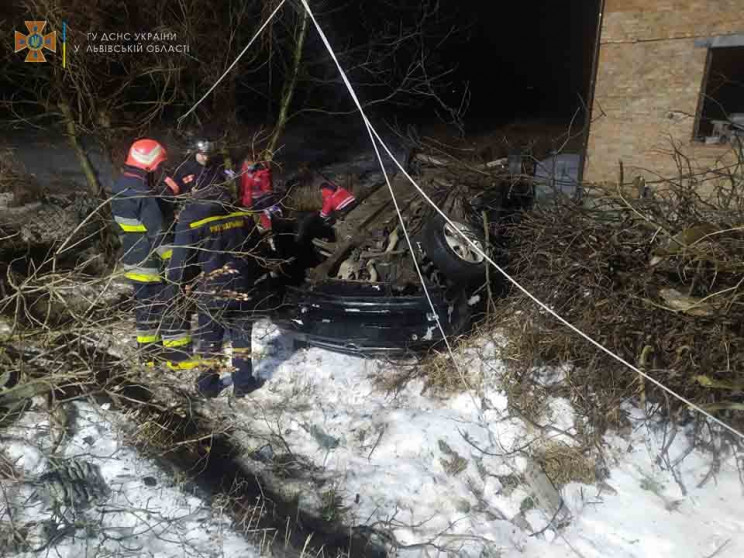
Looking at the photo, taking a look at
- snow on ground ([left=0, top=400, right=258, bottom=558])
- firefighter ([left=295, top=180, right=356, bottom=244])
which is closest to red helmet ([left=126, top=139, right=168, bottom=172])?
firefighter ([left=295, top=180, right=356, bottom=244])

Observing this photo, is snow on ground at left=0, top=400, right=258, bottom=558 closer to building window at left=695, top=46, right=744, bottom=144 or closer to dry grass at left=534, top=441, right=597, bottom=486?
dry grass at left=534, top=441, right=597, bottom=486

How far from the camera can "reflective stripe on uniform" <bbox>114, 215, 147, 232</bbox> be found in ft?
13.7

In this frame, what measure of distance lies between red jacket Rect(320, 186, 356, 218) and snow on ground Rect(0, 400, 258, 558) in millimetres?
2761

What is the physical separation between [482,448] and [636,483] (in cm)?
107

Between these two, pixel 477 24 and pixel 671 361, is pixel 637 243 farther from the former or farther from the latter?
pixel 477 24

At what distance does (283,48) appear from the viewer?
25.8ft

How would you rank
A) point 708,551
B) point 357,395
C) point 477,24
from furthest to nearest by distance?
point 477,24, point 357,395, point 708,551

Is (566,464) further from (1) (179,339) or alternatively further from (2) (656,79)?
(2) (656,79)

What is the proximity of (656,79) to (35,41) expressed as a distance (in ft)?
27.1

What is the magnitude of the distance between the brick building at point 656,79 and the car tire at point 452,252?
13.4 feet

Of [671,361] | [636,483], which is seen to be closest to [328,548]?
[636,483]

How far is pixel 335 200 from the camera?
5.43 metres

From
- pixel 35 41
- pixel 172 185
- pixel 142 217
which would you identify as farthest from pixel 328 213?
pixel 35 41

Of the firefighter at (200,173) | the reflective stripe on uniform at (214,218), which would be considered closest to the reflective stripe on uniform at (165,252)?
the reflective stripe on uniform at (214,218)
